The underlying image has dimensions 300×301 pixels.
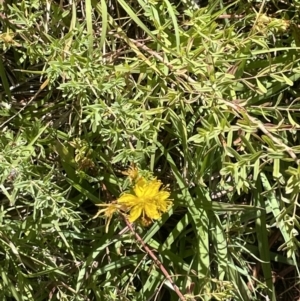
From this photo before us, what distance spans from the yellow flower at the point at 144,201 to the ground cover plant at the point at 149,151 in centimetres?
1

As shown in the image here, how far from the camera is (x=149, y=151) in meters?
1.53

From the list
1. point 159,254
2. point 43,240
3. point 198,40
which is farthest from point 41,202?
point 198,40

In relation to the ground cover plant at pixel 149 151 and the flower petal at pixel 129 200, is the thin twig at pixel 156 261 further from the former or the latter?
the flower petal at pixel 129 200

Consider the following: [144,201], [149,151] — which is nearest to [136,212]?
[144,201]

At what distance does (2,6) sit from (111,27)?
295 millimetres

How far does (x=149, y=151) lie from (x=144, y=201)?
0.20 meters

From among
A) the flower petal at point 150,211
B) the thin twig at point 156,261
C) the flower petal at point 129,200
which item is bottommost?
Result: the thin twig at point 156,261

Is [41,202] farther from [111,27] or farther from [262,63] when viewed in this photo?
[262,63]

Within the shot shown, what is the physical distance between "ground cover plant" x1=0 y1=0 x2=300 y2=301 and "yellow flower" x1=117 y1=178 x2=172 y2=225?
0.05 feet

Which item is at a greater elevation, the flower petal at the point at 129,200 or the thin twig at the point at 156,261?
the flower petal at the point at 129,200

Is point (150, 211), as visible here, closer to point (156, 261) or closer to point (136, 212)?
point (136, 212)

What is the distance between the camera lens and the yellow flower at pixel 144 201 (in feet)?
4.48

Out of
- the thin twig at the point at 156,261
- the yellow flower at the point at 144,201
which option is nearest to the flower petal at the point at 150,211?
the yellow flower at the point at 144,201

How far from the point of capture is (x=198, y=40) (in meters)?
1.56
